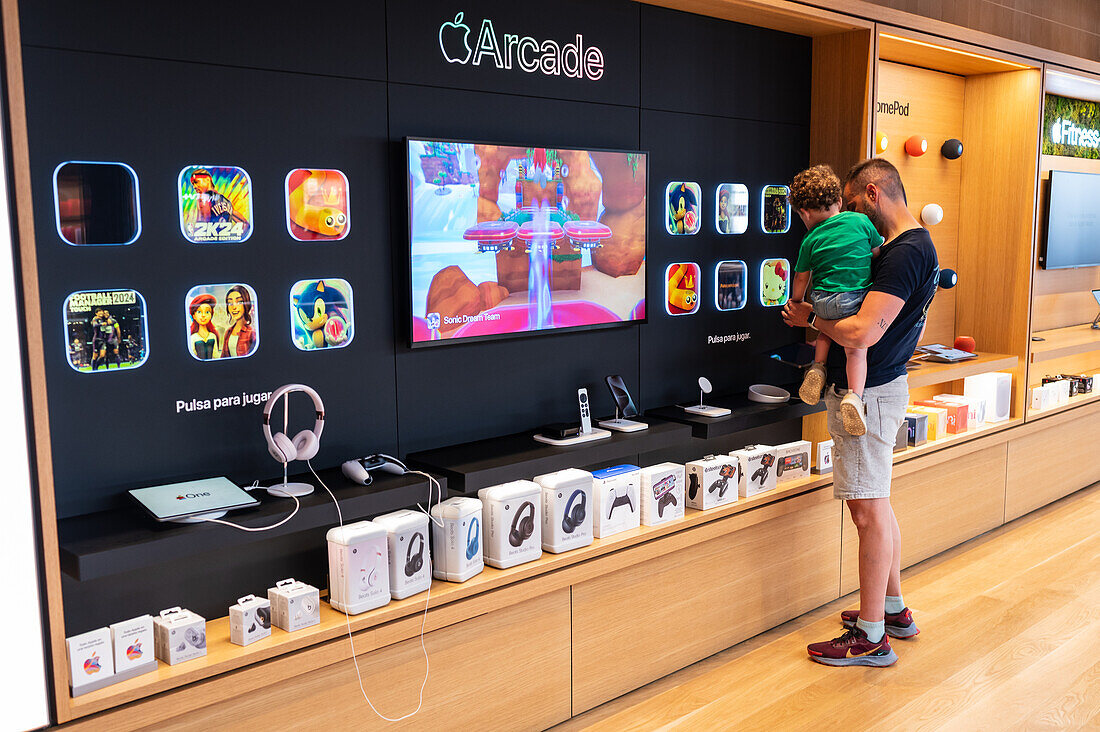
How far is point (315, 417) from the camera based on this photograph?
2621 mm

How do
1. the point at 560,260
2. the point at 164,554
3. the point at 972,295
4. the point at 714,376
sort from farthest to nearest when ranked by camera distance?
the point at 972,295 → the point at 714,376 → the point at 560,260 → the point at 164,554

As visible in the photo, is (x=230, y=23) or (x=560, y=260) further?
(x=560, y=260)

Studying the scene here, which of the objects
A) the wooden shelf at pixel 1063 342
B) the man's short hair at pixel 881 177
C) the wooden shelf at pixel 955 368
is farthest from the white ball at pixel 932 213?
the man's short hair at pixel 881 177

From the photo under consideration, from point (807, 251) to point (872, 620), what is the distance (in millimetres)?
1357

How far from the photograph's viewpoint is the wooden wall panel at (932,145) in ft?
15.0

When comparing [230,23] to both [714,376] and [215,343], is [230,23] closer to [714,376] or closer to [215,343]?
[215,343]

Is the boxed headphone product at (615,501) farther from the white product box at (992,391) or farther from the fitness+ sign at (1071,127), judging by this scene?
the fitness+ sign at (1071,127)

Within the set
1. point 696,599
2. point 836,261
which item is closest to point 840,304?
point 836,261

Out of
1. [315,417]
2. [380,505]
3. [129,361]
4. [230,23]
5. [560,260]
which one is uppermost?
[230,23]

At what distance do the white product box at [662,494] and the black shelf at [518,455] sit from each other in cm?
9

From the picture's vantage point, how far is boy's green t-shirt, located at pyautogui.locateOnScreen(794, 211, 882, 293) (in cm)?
312

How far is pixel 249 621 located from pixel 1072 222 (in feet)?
18.0

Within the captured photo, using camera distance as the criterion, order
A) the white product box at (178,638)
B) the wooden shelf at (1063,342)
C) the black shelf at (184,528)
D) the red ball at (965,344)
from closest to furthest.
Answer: the black shelf at (184,528)
the white product box at (178,638)
the red ball at (965,344)
the wooden shelf at (1063,342)

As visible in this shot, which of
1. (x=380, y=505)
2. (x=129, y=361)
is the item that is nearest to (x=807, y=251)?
(x=380, y=505)
